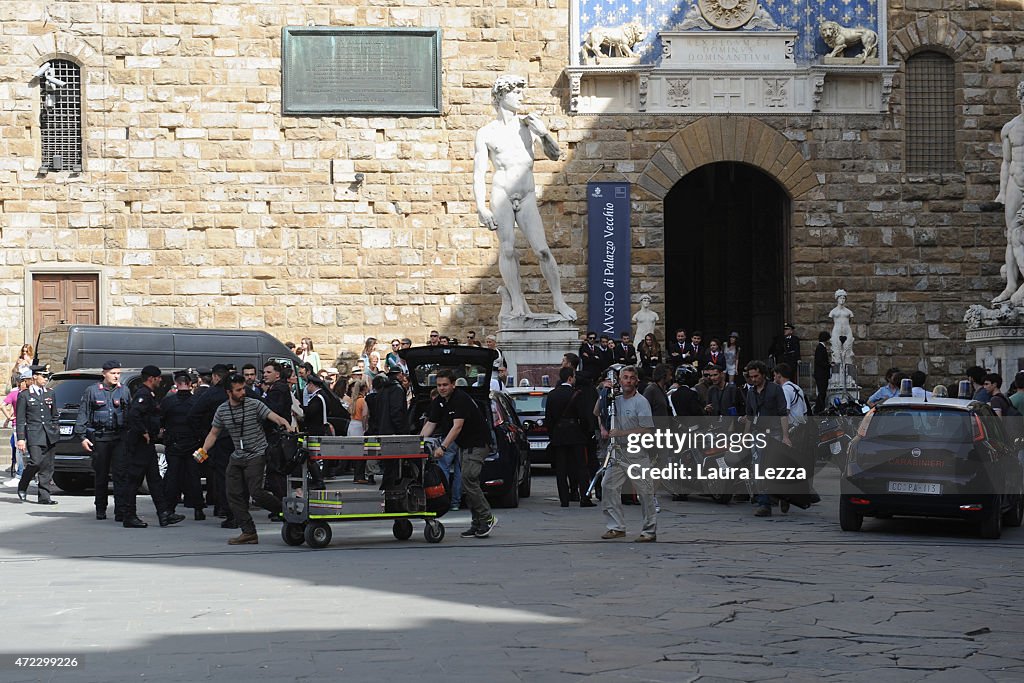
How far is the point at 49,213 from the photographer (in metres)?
25.2

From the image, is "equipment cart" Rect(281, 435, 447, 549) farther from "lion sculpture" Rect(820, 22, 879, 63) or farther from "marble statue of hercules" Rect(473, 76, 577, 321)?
"lion sculpture" Rect(820, 22, 879, 63)

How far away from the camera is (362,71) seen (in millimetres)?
25734

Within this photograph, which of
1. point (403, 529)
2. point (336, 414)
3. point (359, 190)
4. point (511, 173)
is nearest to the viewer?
point (403, 529)

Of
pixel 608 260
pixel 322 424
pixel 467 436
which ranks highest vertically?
pixel 608 260

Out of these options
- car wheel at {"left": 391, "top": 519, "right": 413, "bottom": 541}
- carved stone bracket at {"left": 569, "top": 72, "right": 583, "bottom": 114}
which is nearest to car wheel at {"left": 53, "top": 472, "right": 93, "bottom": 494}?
car wheel at {"left": 391, "top": 519, "right": 413, "bottom": 541}

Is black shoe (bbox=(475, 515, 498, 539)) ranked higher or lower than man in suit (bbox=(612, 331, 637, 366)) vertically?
lower

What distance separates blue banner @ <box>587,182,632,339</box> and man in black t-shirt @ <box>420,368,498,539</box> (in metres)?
12.6

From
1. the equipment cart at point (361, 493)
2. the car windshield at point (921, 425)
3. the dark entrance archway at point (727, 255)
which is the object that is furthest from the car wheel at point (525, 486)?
the dark entrance archway at point (727, 255)

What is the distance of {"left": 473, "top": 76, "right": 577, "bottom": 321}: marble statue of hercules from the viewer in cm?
2059

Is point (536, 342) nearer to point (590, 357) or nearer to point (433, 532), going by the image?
point (590, 357)

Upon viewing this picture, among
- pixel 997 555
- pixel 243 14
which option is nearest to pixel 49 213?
pixel 243 14

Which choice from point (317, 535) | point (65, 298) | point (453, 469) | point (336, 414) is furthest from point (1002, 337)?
point (65, 298)

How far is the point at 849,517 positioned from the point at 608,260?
40.8ft

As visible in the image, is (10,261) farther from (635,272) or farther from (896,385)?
(896,385)
